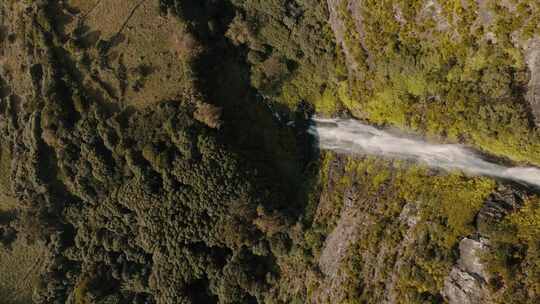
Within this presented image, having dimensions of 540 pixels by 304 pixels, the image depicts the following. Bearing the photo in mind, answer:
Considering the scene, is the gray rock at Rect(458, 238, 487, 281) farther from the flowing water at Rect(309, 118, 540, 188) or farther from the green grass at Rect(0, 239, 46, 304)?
the green grass at Rect(0, 239, 46, 304)

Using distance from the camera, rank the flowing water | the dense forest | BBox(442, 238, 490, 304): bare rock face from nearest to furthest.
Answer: BBox(442, 238, 490, 304): bare rock face, the dense forest, the flowing water

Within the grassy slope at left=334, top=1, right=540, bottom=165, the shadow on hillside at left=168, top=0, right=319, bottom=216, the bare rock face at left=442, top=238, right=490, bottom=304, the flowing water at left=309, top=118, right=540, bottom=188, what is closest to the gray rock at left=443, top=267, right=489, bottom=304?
the bare rock face at left=442, top=238, right=490, bottom=304

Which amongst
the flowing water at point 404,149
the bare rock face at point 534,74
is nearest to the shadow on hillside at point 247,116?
the flowing water at point 404,149

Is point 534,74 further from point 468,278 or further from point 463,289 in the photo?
point 463,289

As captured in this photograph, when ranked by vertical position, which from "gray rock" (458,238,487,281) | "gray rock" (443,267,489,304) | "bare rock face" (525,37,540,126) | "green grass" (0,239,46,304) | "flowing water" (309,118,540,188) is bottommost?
"green grass" (0,239,46,304)

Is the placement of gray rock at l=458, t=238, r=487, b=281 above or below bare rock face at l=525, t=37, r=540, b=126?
below

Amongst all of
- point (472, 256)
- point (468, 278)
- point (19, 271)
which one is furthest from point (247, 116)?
point (19, 271)
